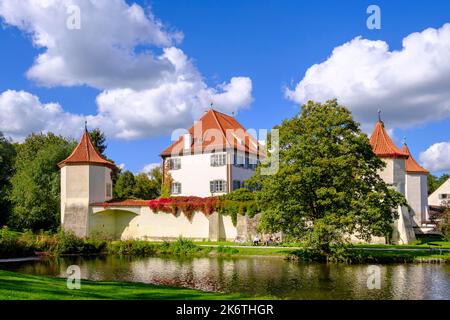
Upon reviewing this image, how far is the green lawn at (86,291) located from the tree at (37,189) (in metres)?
24.1

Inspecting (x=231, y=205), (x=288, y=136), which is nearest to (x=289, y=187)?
(x=288, y=136)

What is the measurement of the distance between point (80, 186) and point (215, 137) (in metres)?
11.3

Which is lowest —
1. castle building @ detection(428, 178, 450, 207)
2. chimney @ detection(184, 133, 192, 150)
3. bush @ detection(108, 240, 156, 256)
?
bush @ detection(108, 240, 156, 256)

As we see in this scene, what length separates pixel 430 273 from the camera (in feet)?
64.5

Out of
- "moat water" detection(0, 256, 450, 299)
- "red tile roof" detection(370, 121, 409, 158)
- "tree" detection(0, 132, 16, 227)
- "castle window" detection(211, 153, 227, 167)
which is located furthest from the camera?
"tree" detection(0, 132, 16, 227)

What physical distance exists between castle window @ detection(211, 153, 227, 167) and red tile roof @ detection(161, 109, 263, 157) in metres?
0.56

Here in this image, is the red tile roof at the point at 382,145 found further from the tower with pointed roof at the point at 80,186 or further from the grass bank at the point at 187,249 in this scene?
the tower with pointed roof at the point at 80,186

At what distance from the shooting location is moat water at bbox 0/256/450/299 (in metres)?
15.7

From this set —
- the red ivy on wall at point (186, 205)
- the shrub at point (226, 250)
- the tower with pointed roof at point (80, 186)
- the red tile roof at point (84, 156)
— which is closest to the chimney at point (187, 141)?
the red ivy on wall at point (186, 205)

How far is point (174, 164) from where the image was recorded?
1644 inches

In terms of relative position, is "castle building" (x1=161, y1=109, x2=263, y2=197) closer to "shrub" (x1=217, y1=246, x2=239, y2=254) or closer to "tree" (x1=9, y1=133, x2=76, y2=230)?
"tree" (x1=9, y1=133, x2=76, y2=230)

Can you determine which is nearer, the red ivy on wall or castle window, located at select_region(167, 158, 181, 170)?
the red ivy on wall

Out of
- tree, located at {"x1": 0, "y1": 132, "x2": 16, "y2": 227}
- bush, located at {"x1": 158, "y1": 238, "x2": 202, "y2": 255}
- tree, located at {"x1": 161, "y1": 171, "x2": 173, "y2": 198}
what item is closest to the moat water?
bush, located at {"x1": 158, "y1": 238, "x2": 202, "y2": 255}
